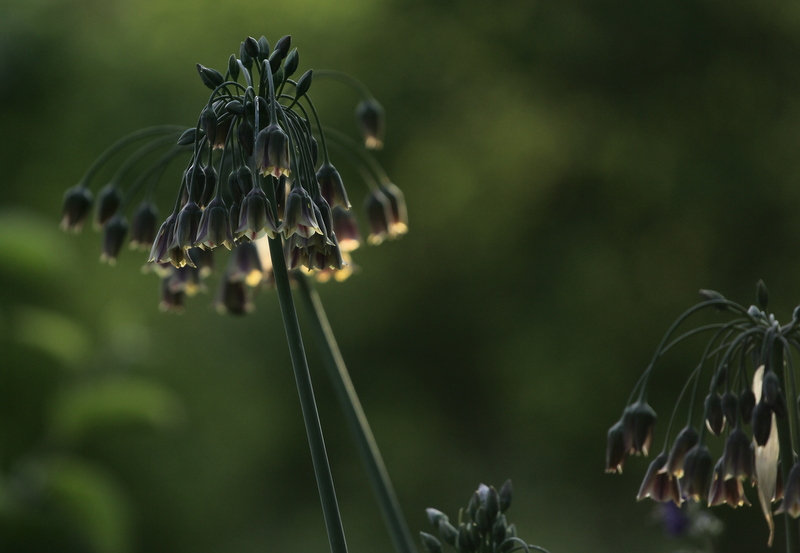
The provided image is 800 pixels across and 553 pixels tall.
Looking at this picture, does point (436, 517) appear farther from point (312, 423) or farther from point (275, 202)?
point (275, 202)

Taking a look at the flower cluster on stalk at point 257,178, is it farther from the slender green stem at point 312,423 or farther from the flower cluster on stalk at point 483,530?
the flower cluster on stalk at point 483,530

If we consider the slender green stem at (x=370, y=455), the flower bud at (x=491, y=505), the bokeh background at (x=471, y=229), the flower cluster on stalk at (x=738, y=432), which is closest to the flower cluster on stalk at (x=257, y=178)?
the slender green stem at (x=370, y=455)

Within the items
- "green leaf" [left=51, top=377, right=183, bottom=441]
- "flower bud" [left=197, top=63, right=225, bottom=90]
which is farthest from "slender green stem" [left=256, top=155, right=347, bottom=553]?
"green leaf" [left=51, top=377, right=183, bottom=441]

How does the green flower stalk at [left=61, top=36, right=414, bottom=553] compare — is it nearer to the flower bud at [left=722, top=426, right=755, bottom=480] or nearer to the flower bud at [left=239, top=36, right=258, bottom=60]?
the flower bud at [left=239, top=36, right=258, bottom=60]

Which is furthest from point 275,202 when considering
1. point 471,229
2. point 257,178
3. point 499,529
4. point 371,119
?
point 471,229

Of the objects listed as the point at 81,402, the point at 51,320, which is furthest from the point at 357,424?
the point at 51,320
